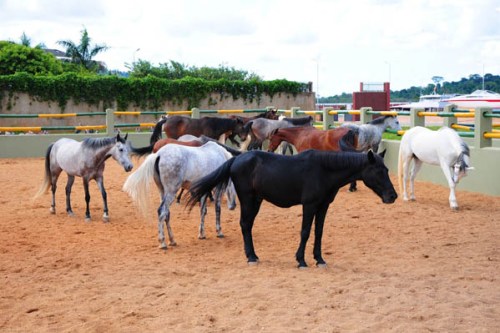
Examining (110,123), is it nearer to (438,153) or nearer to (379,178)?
(438,153)

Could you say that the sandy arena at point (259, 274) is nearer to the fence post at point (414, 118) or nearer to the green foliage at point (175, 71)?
the fence post at point (414, 118)

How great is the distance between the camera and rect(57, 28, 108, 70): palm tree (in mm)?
46875

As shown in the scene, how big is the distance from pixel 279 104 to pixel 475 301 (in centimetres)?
2452

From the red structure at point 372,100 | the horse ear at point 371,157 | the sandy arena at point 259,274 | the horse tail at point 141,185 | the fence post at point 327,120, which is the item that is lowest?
the sandy arena at point 259,274

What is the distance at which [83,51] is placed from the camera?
47.3 meters

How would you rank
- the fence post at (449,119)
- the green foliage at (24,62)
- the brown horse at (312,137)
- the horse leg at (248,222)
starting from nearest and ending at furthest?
the horse leg at (248,222) → the brown horse at (312,137) → the fence post at (449,119) → the green foliage at (24,62)

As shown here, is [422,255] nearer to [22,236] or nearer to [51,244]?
[51,244]

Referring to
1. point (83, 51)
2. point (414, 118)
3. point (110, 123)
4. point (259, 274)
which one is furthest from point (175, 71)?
point (259, 274)

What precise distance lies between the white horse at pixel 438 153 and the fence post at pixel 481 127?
1145mm

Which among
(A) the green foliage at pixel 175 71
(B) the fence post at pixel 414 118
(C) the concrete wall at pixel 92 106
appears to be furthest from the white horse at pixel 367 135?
(A) the green foliage at pixel 175 71

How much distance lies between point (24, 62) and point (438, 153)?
80.5 ft

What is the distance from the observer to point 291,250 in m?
7.66

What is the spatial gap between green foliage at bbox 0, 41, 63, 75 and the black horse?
2480cm

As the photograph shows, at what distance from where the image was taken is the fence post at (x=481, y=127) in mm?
11570
